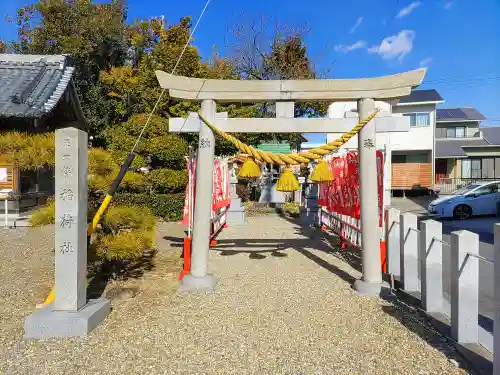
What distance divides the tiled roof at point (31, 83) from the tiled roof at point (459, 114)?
24191 millimetres

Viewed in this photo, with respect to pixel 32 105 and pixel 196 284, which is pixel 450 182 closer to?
pixel 196 284

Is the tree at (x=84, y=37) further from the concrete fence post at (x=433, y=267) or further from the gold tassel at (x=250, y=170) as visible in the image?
the concrete fence post at (x=433, y=267)

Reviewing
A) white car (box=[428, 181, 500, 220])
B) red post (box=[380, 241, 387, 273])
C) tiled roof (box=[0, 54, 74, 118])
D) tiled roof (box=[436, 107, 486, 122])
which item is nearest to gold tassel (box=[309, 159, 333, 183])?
red post (box=[380, 241, 387, 273])

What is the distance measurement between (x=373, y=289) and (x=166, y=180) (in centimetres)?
905

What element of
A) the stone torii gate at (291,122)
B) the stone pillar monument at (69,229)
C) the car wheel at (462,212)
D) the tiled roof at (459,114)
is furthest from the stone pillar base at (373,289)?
the tiled roof at (459,114)

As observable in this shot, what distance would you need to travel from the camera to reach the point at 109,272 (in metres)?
5.84

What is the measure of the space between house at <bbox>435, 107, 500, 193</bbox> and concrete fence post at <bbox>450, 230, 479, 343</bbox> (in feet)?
73.1

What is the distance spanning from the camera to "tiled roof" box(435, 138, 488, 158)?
80.1 ft

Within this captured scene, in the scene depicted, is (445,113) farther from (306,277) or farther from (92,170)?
(92,170)

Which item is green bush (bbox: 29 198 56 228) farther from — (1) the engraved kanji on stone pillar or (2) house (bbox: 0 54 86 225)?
(2) house (bbox: 0 54 86 225)

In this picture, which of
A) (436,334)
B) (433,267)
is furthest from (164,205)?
(436,334)

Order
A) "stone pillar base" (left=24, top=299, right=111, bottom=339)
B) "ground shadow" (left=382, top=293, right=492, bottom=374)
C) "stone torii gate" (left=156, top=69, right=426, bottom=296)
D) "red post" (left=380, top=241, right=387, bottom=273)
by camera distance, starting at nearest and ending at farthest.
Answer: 1. "ground shadow" (left=382, top=293, right=492, bottom=374)
2. "stone pillar base" (left=24, top=299, right=111, bottom=339)
3. "stone torii gate" (left=156, top=69, right=426, bottom=296)
4. "red post" (left=380, top=241, right=387, bottom=273)

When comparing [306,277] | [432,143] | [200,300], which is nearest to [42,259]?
[200,300]

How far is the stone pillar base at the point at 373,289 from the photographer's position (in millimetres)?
4995
